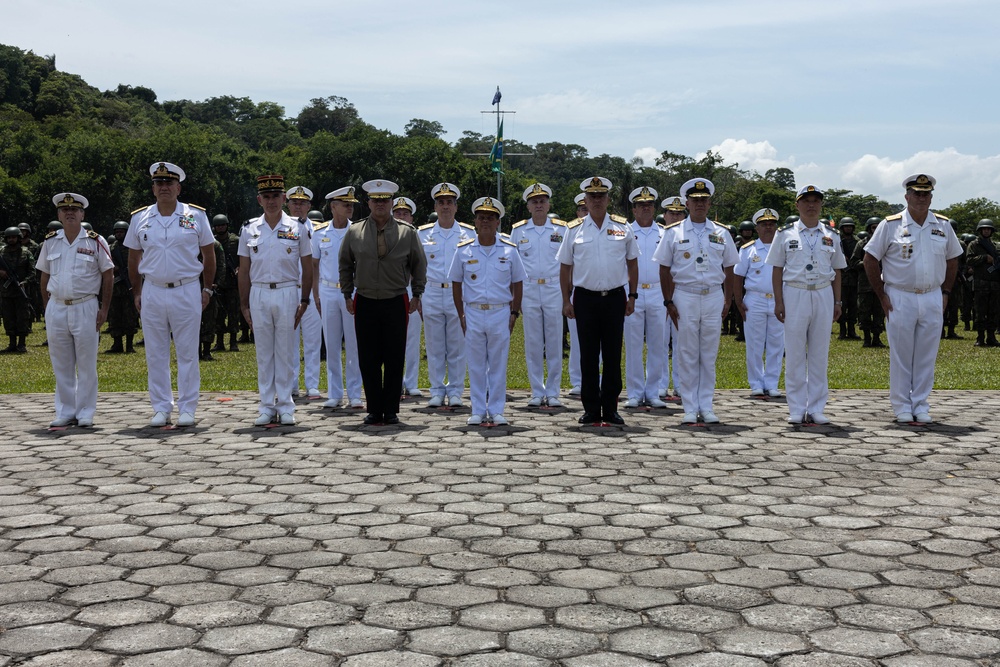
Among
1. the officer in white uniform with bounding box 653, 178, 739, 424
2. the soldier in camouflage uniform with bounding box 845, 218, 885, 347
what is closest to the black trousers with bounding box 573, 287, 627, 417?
the officer in white uniform with bounding box 653, 178, 739, 424

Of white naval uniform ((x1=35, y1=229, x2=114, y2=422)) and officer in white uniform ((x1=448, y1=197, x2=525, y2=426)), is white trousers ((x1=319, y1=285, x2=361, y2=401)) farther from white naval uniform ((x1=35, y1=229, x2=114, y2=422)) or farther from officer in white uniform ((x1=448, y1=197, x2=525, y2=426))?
white naval uniform ((x1=35, y1=229, x2=114, y2=422))

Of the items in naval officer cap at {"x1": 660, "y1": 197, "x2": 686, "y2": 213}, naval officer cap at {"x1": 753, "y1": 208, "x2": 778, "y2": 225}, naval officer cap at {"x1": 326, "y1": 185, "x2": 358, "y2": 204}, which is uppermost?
naval officer cap at {"x1": 326, "y1": 185, "x2": 358, "y2": 204}

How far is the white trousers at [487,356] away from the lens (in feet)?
32.3

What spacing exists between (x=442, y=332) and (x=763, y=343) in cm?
389

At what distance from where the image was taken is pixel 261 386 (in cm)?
980

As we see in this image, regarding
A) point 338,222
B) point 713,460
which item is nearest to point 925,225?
point 713,460

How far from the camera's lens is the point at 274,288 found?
979 centimetres

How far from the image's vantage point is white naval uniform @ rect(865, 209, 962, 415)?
31.8 ft

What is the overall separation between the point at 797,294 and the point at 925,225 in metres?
1.39

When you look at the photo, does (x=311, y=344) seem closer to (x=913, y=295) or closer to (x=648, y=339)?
(x=648, y=339)

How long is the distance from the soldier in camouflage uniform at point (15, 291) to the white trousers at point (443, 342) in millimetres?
11242

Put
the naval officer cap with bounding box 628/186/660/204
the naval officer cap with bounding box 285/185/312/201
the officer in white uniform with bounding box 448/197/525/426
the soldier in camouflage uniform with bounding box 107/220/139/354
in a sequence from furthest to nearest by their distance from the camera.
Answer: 1. the soldier in camouflage uniform with bounding box 107/220/139/354
2. the naval officer cap with bounding box 285/185/312/201
3. the naval officer cap with bounding box 628/186/660/204
4. the officer in white uniform with bounding box 448/197/525/426

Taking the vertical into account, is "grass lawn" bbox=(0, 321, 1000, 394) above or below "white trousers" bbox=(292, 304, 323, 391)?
below

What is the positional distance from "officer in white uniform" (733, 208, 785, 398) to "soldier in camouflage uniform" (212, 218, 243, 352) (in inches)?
356
